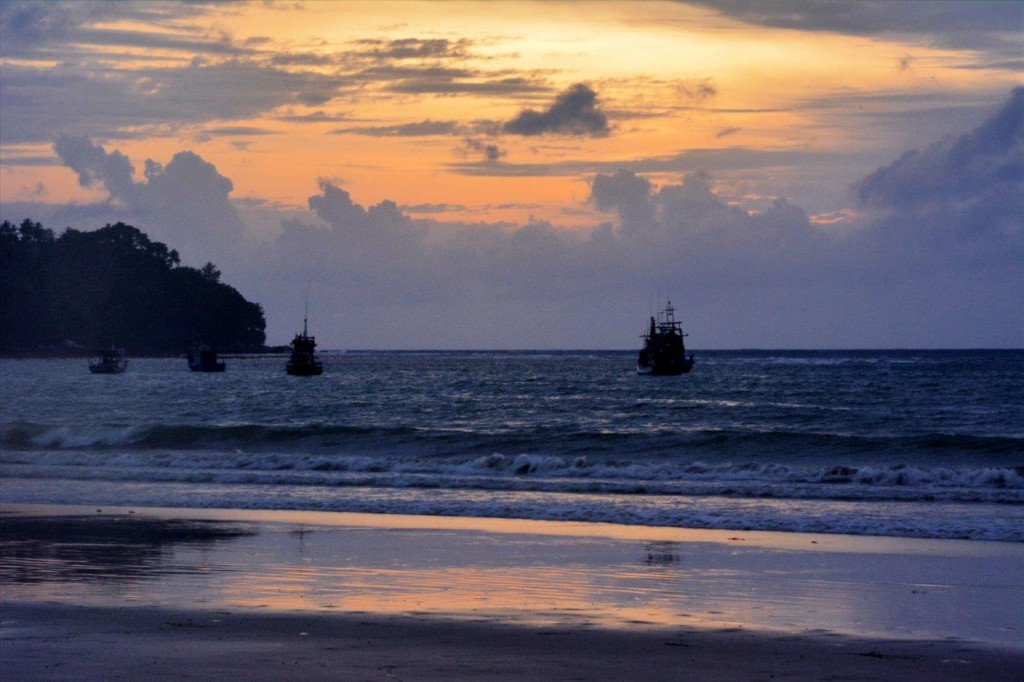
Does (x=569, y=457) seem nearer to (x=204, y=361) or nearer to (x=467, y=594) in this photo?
(x=467, y=594)

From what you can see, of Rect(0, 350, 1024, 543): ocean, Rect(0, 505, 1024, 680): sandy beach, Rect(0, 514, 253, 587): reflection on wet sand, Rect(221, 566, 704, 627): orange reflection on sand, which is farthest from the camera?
Rect(0, 350, 1024, 543): ocean

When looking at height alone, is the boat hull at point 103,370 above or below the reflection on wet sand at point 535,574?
below

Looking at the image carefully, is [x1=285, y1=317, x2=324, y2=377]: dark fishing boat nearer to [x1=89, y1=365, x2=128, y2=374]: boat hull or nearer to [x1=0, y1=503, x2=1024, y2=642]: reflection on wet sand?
[x1=89, y1=365, x2=128, y2=374]: boat hull

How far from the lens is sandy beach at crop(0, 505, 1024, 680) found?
1139 centimetres

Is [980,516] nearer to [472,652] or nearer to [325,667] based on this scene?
[472,652]

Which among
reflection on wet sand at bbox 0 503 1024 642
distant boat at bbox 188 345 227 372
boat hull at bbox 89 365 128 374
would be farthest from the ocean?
distant boat at bbox 188 345 227 372

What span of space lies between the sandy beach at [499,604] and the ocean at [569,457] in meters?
4.04

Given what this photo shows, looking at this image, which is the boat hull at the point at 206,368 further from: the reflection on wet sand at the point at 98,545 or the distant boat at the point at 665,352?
the reflection on wet sand at the point at 98,545

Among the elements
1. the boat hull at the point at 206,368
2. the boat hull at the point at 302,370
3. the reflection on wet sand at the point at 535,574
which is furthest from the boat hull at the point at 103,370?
the reflection on wet sand at the point at 535,574

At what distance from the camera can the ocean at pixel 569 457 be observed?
25.3 metres

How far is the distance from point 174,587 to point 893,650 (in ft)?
29.9

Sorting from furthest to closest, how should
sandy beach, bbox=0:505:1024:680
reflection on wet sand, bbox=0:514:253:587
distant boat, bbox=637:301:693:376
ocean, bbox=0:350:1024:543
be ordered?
1. distant boat, bbox=637:301:693:376
2. ocean, bbox=0:350:1024:543
3. reflection on wet sand, bbox=0:514:253:587
4. sandy beach, bbox=0:505:1024:680

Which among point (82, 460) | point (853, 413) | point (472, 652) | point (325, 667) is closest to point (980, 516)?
point (472, 652)

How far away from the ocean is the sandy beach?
159 inches
